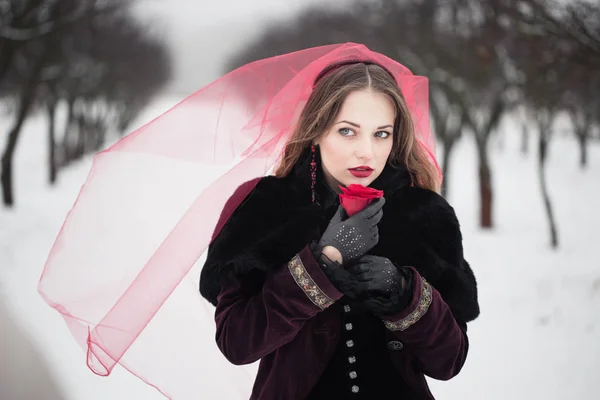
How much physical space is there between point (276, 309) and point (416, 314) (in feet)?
1.30

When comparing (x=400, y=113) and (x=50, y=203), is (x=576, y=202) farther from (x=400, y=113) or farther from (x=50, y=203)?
(x=400, y=113)

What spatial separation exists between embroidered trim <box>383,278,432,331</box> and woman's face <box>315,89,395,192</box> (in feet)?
1.30

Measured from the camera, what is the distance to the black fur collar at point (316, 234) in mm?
1748

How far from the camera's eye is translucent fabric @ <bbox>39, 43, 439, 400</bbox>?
1.86 m

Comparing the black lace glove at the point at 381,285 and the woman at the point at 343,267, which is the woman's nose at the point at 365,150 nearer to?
the woman at the point at 343,267

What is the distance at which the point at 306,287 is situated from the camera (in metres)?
1.58

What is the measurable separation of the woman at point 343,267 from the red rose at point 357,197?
0.10ft

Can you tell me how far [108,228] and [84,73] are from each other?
18234mm

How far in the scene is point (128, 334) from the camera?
5.94ft

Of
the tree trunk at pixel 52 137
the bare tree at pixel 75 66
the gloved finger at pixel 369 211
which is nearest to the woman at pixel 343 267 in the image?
the gloved finger at pixel 369 211

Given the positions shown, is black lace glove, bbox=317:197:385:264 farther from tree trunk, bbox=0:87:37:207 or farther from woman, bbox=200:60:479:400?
tree trunk, bbox=0:87:37:207

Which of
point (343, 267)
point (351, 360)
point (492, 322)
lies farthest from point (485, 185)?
point (343, 267)

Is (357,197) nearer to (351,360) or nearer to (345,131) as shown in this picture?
(345,131)

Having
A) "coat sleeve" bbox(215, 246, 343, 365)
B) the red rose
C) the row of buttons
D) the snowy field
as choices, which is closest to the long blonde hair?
the red rose
